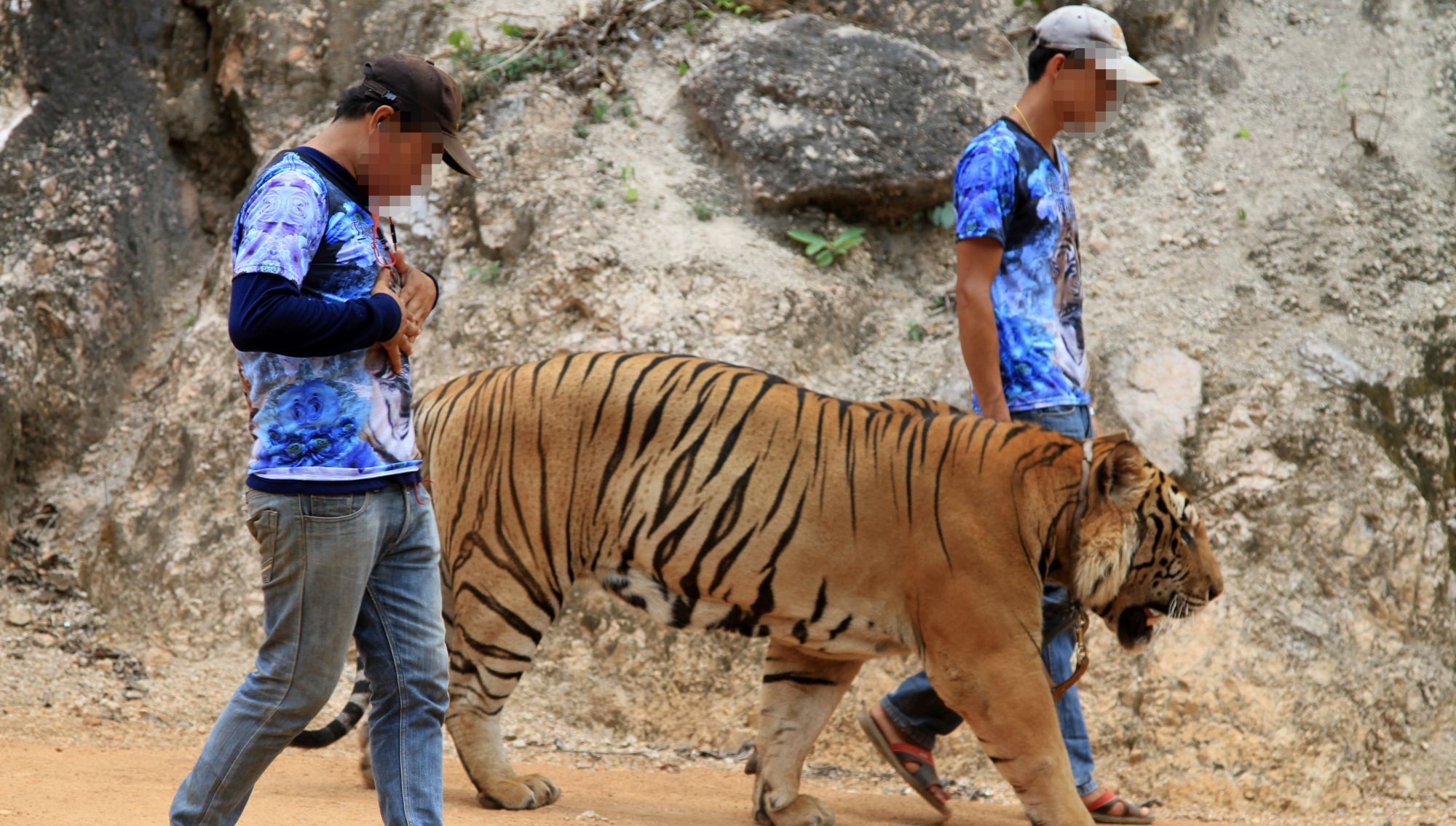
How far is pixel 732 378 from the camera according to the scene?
191 inches

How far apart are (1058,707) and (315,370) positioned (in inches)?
125

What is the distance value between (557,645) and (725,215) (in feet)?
9.67

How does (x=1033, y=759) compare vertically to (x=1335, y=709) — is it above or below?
above

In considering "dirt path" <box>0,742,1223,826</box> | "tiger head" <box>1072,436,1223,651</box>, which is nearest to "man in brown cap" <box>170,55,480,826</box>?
"dirt path" <box>0,742,1223,826</box>

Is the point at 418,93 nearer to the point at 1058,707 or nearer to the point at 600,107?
the point at 1058,707

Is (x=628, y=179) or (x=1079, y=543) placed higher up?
(x=628, y=179)

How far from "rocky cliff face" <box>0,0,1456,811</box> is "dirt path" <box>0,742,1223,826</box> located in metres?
0.76

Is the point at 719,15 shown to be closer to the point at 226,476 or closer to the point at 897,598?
the point at 226,476

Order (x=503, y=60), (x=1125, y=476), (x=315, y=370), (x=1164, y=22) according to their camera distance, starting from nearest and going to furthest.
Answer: (x=315, y=370) < (x=1125, y=476) < (x=503, y=60) < (x=1164, y=22)

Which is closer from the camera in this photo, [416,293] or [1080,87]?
[416,293]

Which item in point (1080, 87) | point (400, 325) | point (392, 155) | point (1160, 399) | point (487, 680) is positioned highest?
point (1080, 87)

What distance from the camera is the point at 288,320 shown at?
2.87 m

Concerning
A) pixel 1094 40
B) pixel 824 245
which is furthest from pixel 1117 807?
pixel 824 245

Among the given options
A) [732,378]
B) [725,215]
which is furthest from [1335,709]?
[725,215]
